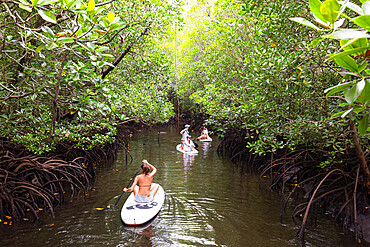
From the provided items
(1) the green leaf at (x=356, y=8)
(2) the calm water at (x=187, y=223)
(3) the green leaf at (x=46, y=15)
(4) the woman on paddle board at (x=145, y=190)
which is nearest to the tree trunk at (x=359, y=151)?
(2) the calm water at (x=187, y=223)

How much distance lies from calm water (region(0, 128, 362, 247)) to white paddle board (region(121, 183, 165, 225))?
15 centimetres

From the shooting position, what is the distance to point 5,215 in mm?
5855

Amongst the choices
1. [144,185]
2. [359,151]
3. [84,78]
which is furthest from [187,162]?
[84,78]

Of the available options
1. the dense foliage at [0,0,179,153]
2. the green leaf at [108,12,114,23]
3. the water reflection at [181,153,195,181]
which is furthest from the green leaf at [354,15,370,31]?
the water reflection at [181,153,195,181]

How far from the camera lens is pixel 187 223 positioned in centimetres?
622

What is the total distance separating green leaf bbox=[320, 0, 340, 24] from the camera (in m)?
1.19

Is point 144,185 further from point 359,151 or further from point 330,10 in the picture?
point 330,10

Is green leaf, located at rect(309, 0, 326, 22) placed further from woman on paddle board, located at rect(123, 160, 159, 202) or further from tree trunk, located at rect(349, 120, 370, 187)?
woman on paddle board, located at rect(123, 160, 159, 202)

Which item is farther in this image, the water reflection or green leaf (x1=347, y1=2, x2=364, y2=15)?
the water reflection

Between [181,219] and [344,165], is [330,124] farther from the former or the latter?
[181,219]

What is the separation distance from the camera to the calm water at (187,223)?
5.40 metres

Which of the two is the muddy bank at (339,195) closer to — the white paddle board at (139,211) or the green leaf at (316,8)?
the white paddle board at (139,211)

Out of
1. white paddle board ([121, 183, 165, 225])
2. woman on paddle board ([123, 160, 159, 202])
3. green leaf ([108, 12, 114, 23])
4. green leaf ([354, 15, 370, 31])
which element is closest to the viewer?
green leaf ([354, 15, 370, 31])

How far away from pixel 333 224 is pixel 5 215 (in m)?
6.59
